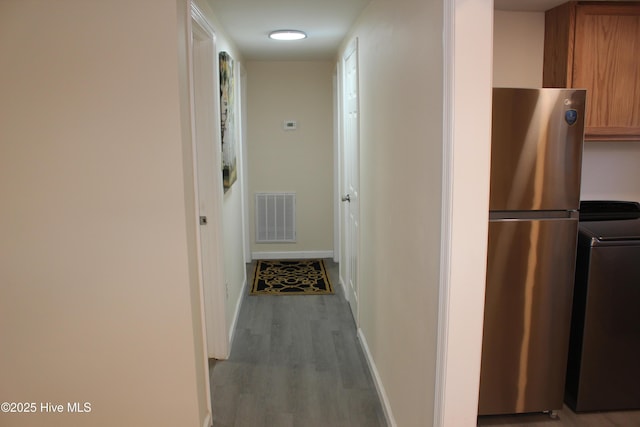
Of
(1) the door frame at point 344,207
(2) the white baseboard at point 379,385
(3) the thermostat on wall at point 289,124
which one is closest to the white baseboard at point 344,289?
(1) the door frame at point 344,207

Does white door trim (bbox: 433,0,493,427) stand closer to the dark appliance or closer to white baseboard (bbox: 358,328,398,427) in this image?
white baseboard (bbox: 358,328,398,427)

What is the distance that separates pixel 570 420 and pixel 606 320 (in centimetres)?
57

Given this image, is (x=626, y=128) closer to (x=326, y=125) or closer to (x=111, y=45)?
(x=111, y=45)

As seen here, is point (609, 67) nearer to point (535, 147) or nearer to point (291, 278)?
point (535, 147)

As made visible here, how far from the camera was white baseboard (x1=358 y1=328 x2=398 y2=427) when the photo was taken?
2590 millimetres

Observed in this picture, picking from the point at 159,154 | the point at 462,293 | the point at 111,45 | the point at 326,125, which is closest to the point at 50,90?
the point at 111,45

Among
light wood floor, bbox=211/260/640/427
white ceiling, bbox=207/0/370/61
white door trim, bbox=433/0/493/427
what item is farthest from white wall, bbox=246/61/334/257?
white door trim, bbox=433/0/493/427

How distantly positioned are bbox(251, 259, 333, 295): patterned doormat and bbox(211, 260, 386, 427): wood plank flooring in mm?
354

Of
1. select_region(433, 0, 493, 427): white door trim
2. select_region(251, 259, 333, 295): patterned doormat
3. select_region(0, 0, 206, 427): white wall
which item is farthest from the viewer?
select_region(251, 259, 333, 295): patterned doormat

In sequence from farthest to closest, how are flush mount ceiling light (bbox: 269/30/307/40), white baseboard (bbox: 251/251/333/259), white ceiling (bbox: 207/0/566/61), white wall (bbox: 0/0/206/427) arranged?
1. white baseboard (bbox: 251/251/333/259)
2. flush mount ceiling light (bbox: 269/30/307/40)
3. white ceiling (bbox: 207/0/566/61)
4. white wall (bbox: 0/0/206/427)

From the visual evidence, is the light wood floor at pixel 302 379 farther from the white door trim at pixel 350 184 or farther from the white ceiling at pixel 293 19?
the white ceiling at pixel 293 19

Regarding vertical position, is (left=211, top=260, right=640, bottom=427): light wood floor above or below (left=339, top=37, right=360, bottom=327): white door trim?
below

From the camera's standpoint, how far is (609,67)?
282cm

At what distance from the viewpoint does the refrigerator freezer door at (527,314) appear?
246 cm
